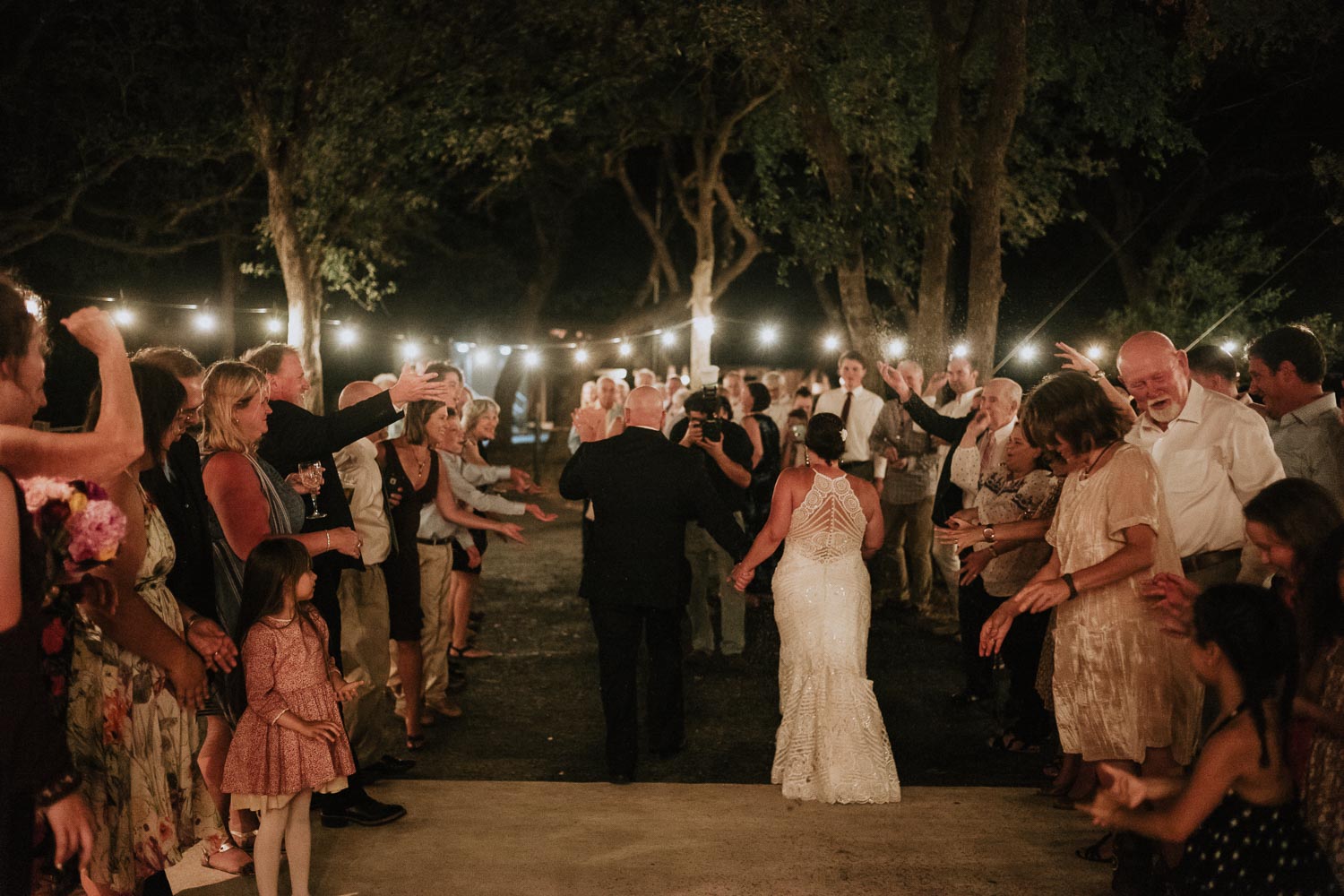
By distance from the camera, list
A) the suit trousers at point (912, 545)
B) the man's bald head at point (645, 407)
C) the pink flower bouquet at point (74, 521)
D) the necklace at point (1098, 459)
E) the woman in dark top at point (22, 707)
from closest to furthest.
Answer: the woman in dark top at point (22, 707) < the pink flower bouquet at point (74, 521) < the necklace at point (1098, 459) < the man's bald head at point (645, 407) < the suit trousers at point (912, 545)

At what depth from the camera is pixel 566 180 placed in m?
29.3

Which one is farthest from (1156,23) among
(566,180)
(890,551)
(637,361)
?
(637,361)

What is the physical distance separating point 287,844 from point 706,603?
5206 mm

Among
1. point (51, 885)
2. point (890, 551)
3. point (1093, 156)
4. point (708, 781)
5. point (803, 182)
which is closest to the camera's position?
point (51, 885)

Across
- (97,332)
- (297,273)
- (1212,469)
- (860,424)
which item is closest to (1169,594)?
(1212,469)

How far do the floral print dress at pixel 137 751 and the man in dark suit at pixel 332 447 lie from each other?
119 centimetres

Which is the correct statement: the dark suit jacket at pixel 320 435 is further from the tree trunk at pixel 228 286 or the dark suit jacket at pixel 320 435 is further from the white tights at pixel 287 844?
the tree trunk at pixel 228 286

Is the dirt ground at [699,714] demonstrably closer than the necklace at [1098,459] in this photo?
No

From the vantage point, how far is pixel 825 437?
5836 millimetres

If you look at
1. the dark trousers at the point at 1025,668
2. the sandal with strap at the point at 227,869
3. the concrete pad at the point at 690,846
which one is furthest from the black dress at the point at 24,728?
the dark trousers at the point at 1025,668

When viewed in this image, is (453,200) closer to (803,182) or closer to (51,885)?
(803,182)

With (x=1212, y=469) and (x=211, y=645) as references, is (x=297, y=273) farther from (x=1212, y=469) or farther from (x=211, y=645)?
(x=1212, y=469)

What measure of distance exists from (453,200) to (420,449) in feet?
88.6

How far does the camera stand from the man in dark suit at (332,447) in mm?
5027
